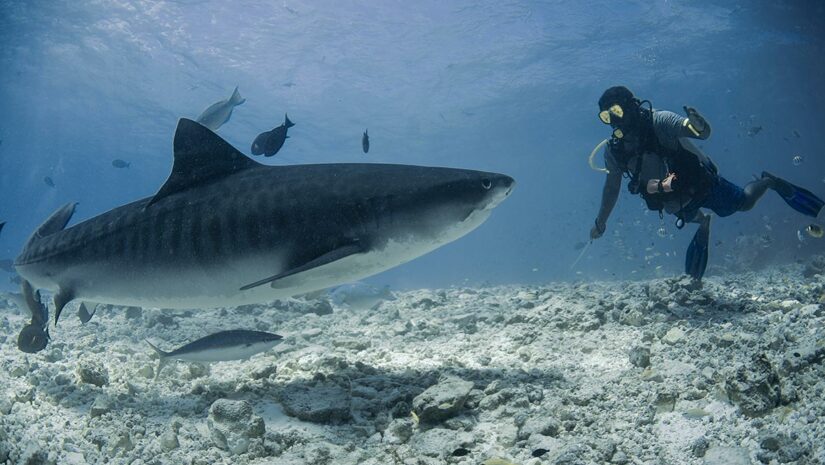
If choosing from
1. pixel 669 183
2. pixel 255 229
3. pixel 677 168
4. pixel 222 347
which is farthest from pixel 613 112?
pixel 222 347

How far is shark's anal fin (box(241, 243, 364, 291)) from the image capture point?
112 inches

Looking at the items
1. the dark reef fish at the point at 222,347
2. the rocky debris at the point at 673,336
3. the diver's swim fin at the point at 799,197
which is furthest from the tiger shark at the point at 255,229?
the diver's swim fin at the point at 799,197

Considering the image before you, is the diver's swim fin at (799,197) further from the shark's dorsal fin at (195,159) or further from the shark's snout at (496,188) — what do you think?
the shark's dorsal fin at (195,159)

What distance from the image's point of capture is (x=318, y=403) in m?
3.05

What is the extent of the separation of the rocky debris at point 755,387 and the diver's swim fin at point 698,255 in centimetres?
359

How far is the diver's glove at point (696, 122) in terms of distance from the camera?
5.07 m

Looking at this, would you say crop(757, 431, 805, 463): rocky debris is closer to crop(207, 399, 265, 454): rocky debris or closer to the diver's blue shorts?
crop(207, 399, 265, 454): rocky debris

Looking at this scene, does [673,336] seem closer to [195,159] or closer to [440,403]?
[440,403]

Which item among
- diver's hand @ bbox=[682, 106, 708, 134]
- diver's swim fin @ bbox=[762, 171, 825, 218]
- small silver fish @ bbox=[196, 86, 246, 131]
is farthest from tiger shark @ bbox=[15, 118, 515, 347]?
diver's swim fin @ bbox=[762, 171, 825, 218]

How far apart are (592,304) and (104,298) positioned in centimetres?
492

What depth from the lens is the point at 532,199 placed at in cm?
12988

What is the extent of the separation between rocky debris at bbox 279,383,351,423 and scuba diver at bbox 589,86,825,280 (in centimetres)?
430

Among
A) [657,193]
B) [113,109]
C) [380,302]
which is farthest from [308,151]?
[657,193]

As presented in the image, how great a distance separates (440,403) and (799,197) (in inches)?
232
